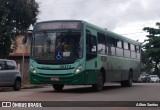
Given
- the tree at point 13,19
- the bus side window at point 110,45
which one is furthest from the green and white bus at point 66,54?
the tree at point 13,19

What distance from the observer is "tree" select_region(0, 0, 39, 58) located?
31094mm

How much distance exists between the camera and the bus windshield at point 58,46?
19.4 meters

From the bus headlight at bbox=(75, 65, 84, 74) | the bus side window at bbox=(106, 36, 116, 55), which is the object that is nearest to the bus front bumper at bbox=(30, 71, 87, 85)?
the bus headlight at bbox=(75, 65, 84, 74)

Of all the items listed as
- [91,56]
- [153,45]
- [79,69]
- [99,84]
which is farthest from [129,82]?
[153,45]

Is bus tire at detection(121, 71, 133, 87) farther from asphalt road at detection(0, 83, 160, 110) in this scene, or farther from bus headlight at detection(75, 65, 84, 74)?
bus headlight at detection(75, 65, 84, 74)

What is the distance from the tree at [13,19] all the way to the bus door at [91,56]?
11658 mm

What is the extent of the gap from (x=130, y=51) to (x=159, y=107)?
52.1 ft

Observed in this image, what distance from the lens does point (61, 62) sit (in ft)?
63.3

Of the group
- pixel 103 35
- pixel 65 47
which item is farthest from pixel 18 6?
pixel 65 47

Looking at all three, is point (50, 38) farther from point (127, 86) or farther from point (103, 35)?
point (127, 86)

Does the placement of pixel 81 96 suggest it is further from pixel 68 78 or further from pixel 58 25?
pixel 58 25

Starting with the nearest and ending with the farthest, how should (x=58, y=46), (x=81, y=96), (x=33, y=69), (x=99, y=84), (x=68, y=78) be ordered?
(x=81, y=96) < (x=68, y=78) < (x=58, y=46) < (x=33, y=69) < (x=99, y=84)

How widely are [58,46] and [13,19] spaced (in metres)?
13.3

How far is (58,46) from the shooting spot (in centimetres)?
1950
